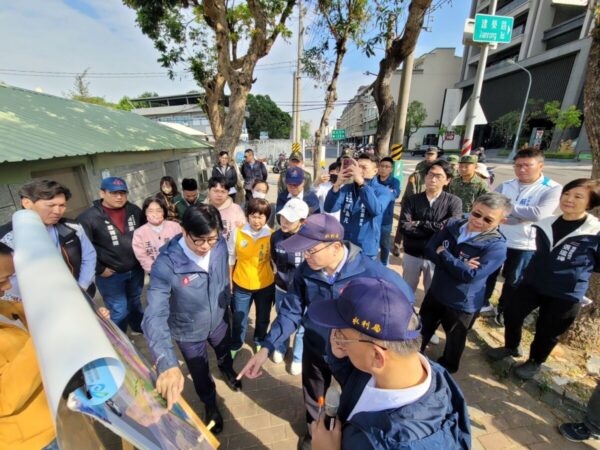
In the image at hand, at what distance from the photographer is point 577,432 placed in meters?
2.21

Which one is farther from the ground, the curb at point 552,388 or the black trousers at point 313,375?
the black trousers at point 313,375

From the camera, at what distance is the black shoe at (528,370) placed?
2717 mm

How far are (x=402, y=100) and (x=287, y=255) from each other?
6.50m

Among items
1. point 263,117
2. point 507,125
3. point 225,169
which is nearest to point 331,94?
point 225,169

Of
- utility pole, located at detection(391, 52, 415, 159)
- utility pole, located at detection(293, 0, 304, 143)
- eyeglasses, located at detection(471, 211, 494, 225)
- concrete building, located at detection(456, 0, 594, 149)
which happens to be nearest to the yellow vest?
eyeglasses, located at detection(471, 211, 494, 225)

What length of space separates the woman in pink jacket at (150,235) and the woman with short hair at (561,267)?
12.8 ft

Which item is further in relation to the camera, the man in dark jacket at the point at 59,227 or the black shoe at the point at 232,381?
the black shoe at the point at 232,381

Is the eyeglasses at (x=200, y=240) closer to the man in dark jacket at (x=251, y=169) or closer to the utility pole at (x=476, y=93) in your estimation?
the utility pole at (x=476, y=93)

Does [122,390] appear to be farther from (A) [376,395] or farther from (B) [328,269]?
(B) [328,269]

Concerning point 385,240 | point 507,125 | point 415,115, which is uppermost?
point 415,115

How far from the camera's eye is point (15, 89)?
7223 mm

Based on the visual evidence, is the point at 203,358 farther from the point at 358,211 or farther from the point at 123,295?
the point at 358,211

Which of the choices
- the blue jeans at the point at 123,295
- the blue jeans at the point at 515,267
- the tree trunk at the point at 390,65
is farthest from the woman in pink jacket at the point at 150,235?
the tree trunk at the point at 390,65

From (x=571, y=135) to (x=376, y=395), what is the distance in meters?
39.1
